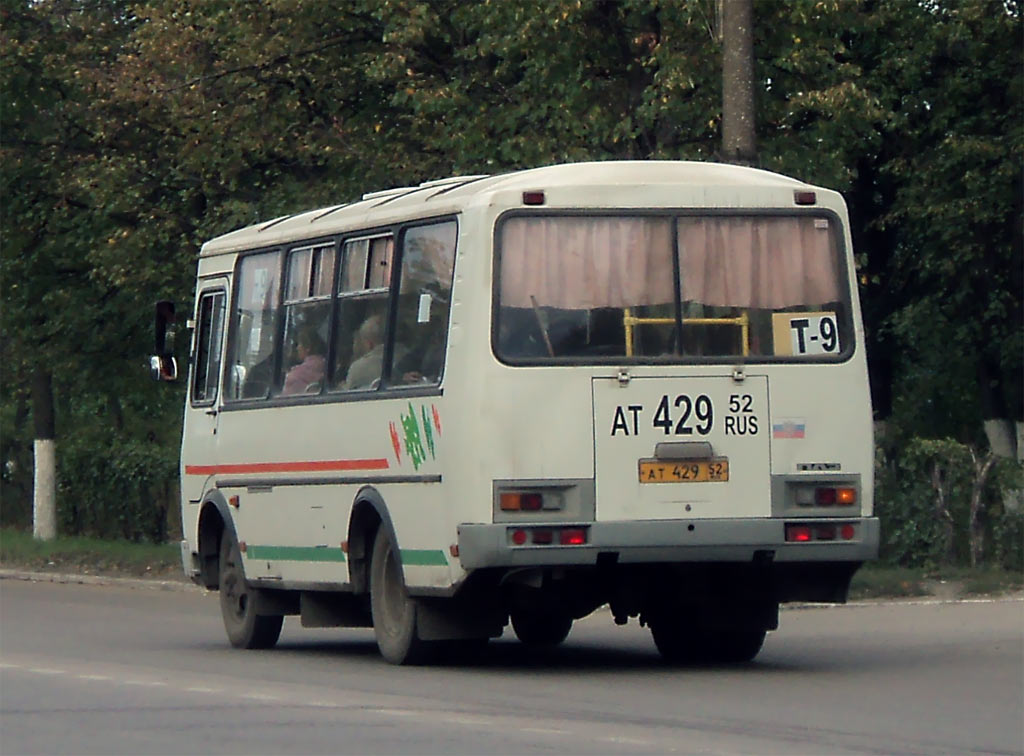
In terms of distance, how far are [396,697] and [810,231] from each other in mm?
3852

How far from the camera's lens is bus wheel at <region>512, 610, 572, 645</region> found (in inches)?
610

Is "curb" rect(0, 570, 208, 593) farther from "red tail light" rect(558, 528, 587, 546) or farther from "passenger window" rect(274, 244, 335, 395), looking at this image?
"red tail light" rect(558, 528, 587, 546)

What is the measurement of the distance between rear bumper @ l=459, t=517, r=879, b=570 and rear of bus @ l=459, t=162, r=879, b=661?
0.4 inches

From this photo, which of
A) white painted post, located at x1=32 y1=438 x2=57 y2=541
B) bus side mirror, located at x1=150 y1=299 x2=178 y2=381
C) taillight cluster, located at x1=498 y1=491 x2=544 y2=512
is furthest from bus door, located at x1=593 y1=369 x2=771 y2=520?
white painted post, located at x1=32 y1=438 x2=57 y2=541

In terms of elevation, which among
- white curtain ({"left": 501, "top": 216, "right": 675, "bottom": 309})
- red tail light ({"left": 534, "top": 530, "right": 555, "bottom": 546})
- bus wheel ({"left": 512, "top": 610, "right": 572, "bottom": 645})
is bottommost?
bus wheel ({"left": 512, "top": 610, "right": 572, "bottom": 645})

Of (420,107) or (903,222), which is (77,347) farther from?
(903,222)

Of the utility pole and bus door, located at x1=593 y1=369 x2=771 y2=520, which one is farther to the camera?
the utility pole

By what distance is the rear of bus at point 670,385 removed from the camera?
12781 mm

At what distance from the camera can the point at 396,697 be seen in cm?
1182

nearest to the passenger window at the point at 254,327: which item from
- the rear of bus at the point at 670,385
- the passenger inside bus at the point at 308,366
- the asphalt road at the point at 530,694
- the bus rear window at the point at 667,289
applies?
the passenger inside bus at the point at 308,366

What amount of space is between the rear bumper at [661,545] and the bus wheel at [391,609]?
1188mm

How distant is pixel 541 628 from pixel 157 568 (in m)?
12.8

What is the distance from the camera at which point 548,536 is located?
500 inches

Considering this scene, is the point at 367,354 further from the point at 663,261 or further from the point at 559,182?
the point at 663,261
